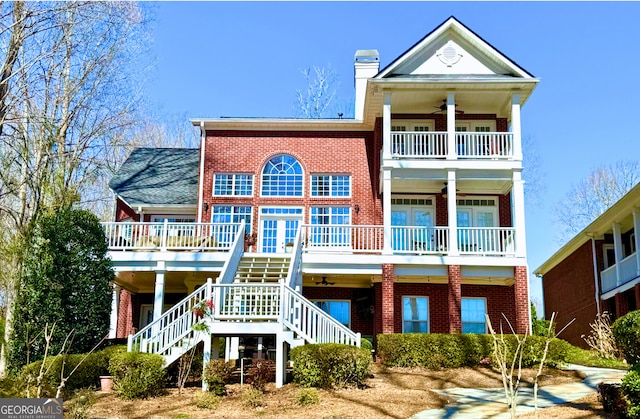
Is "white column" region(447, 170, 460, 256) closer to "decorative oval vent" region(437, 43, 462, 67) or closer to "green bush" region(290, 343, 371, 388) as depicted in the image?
"decorative oval vent" region(437, 43, 462, 67)

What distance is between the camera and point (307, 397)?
12195mm

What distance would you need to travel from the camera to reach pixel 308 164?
2255cm

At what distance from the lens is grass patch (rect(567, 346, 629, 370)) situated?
16.7 meters

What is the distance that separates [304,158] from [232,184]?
2547 mm

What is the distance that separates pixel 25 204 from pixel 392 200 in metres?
11.2

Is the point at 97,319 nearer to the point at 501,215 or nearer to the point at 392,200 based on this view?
the point at 392,200

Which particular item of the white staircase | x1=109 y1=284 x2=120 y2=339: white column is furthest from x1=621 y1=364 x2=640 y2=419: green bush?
x1=109 y1=284 x2=120 y2=339: white column

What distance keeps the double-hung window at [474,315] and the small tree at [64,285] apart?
1103 cm

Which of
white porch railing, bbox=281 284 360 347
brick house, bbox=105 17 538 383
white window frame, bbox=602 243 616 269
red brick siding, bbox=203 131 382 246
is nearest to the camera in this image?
white porch railing, bbox=281 284 360 347

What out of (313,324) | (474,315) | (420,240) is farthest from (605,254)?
(313,324)

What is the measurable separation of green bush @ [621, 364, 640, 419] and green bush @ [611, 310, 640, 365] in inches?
31.5

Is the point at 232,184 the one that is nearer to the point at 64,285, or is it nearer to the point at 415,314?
the point at 415,314

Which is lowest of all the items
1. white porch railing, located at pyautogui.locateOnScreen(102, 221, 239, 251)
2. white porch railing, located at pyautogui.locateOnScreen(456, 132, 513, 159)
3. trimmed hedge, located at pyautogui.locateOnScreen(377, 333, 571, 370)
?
trimmed hedge, located at pyautogui.locateOnScreen(377, 333, 571, 370)

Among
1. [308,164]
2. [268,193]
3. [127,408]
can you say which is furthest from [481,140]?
[127,408]
